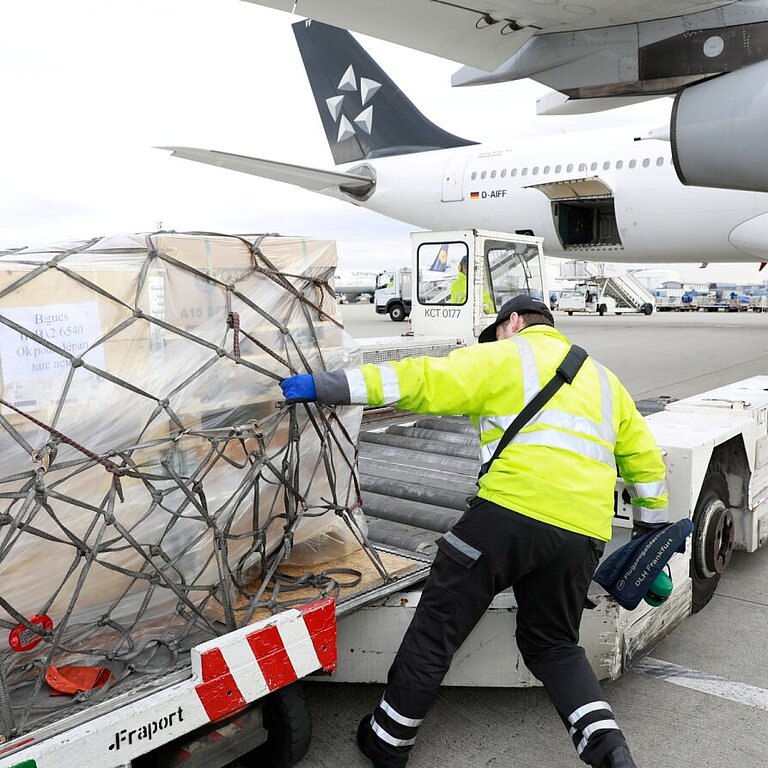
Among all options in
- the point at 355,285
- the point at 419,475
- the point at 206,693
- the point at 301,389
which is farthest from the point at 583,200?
the point at 355,285

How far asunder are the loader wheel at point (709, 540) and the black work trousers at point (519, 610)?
141 centimetres

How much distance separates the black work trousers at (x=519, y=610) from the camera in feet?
8.64

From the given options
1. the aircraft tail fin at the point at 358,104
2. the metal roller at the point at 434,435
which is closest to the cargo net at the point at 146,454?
the metal roller at the point at 434,435

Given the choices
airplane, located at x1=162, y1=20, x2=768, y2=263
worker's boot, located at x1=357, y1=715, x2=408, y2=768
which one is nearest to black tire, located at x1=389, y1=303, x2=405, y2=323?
airplane, located at x1=162, y1=20, x2=768, y2=263

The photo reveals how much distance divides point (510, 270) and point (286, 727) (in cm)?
673

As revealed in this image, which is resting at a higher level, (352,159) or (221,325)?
(352,159)

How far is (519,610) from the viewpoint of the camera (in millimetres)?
2822

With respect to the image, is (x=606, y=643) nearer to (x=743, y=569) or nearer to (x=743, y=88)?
(x=743, y=569)

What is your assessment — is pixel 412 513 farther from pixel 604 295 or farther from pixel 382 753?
pixel 604 295

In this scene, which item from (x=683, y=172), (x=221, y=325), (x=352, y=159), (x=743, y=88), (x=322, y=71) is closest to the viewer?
(x=221, y=325)

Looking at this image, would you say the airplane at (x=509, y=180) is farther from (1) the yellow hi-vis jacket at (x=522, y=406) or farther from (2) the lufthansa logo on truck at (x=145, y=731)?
(2) the lufthansa logo on truck at (x=145, y=731)

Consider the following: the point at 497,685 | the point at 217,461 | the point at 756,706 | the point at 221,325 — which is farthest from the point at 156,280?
the point at 756,706

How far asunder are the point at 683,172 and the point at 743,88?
0.73 meters

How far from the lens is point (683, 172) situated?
6.20 m
